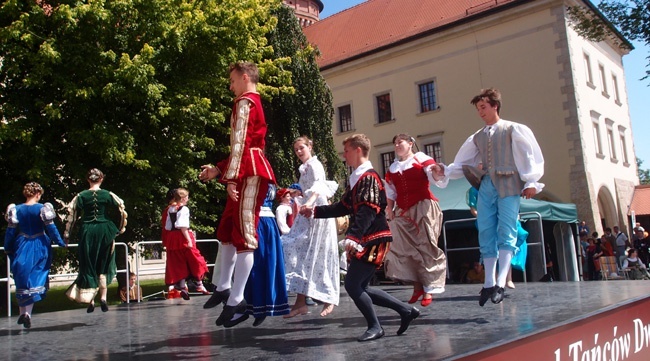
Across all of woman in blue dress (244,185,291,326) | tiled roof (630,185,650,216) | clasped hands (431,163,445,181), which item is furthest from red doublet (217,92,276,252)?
tiled roof (630,185,650,216)

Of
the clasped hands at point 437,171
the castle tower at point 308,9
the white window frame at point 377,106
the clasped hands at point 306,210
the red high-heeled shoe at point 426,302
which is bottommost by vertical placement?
the red high-heeled shoe at point 426,302

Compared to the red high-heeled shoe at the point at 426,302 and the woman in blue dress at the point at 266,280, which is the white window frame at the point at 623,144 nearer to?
the red high-heeled shoe at the point at 426,302

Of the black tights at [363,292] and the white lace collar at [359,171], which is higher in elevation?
the white lace collar at [359,171]

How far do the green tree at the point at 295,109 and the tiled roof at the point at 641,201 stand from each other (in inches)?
731

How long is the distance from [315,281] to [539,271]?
6.44m

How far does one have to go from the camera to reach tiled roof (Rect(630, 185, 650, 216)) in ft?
105

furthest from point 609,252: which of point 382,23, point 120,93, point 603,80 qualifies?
point 382,23

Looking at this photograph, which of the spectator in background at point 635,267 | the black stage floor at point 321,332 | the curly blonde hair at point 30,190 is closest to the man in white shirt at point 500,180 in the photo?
the black stage floor at point 321,332

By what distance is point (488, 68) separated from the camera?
29453 mm

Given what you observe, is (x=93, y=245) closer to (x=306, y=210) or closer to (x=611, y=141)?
(x=306, y=210)

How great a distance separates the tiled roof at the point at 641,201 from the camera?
31900mm

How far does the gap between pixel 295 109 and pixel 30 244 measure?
46.6ft

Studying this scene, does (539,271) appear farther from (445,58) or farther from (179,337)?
(445,58)

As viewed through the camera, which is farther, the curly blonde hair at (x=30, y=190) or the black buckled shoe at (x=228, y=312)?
the curly blonde hair at (x=30, y=190)
